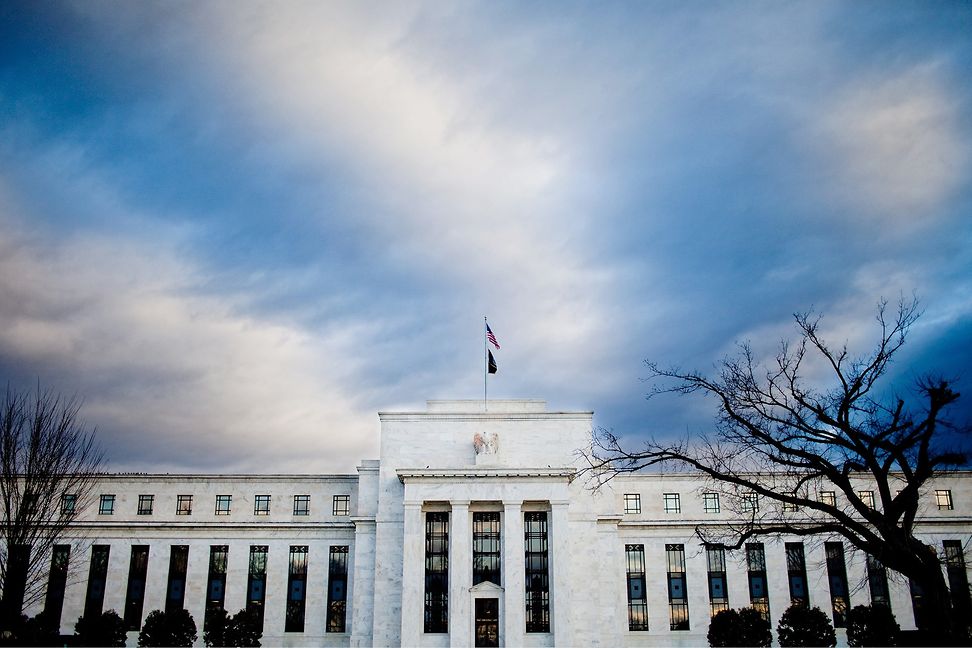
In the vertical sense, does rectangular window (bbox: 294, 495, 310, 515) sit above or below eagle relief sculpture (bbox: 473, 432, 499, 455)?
below

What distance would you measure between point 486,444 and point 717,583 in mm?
20655

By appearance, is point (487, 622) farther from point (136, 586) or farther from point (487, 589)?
point (136, 586)

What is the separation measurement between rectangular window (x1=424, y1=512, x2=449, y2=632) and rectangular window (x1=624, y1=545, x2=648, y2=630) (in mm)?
14678

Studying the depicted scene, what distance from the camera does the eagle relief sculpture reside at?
5947 centimetres

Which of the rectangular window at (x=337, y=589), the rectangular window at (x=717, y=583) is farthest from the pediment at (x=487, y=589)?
the rectangular window at (x=717, y=583)

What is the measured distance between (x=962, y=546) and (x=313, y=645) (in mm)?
49702

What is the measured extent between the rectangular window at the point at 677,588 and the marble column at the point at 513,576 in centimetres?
1316

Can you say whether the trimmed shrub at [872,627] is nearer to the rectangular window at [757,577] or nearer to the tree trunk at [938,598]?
the rectangular window at [757,577]

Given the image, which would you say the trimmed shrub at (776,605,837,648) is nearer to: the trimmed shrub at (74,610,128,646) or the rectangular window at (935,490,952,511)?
the rectangular window at (935,490,952,511)

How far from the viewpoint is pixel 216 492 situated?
211 feet

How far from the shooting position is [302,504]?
210 ft

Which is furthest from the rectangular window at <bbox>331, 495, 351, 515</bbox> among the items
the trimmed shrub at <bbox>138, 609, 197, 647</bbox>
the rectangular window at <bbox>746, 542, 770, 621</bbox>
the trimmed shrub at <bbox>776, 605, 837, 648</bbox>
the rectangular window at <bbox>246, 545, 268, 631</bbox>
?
the trimmed shrub at <bbox>776, 605, 837, 648</bbox>

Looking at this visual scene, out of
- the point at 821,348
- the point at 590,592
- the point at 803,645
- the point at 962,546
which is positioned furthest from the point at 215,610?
the point at 962,546

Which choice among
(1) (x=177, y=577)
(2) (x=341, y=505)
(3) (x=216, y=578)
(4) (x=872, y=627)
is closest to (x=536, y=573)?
(2) (x=341, y=505)
